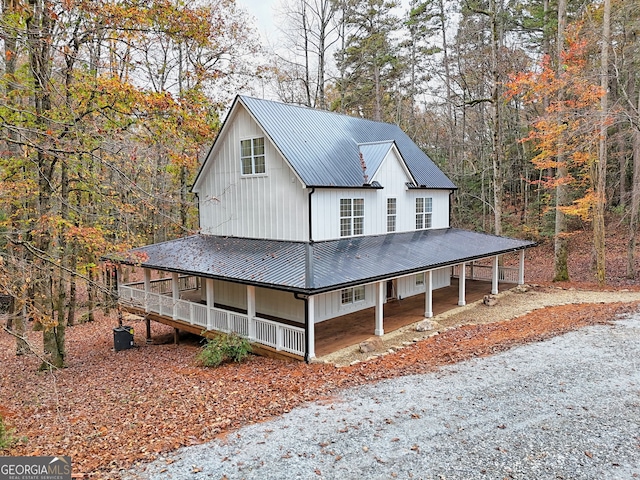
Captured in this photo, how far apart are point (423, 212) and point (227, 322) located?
404 inches

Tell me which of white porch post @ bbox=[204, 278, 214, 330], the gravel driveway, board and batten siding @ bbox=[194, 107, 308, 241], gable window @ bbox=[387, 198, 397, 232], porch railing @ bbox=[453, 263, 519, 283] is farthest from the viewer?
porch railing @ bbox=[453, 263, 519, 283]

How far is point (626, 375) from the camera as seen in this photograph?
876cm

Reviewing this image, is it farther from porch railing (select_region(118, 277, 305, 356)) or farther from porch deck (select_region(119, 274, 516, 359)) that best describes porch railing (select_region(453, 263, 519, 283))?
porch railing (select_region(118, 277, 305, 356))

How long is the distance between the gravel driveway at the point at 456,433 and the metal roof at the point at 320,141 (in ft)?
25.2

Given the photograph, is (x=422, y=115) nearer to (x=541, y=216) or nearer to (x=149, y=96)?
(x=541, y=216)

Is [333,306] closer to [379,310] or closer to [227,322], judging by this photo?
[379,310]

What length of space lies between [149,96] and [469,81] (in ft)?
88.8

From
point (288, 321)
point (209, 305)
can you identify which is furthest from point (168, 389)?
point (288, 321)

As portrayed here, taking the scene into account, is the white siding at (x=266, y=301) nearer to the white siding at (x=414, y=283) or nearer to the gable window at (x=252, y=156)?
the gable window at (x=252, y=156)

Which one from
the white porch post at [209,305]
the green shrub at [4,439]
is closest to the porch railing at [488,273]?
the white porch post at [209,305]

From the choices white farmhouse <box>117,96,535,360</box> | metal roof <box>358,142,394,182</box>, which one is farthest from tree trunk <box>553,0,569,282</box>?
metal roof <box>358,142,394,182</box>

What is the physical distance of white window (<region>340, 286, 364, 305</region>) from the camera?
15312 millimetres

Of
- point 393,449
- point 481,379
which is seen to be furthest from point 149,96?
point 481,379

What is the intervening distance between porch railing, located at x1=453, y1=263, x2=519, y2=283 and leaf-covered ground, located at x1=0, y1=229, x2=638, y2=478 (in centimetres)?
535
